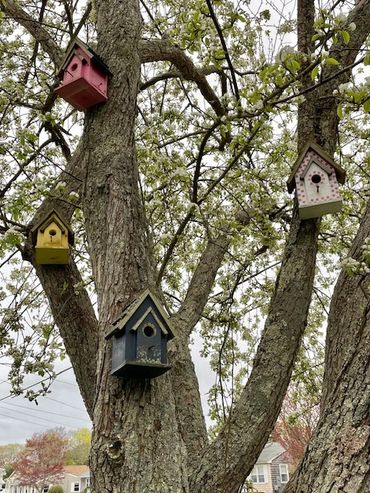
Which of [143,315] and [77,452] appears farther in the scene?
[77,452]

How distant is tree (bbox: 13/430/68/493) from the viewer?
31.9 meters

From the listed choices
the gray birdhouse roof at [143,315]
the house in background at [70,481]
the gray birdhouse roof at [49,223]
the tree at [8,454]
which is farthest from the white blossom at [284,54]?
the tree at [8,454]

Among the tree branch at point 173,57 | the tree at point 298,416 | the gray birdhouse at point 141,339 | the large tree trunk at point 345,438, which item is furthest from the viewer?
the tree at point 298,416

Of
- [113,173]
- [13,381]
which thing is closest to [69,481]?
[13,381]

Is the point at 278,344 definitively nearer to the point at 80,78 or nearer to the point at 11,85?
the point at 80,78

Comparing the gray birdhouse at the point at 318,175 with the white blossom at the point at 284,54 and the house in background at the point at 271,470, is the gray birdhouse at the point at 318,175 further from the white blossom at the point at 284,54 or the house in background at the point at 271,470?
the house in background at the point at 271,470

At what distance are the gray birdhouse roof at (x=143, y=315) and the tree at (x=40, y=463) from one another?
113 feet

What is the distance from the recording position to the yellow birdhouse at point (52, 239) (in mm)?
2941

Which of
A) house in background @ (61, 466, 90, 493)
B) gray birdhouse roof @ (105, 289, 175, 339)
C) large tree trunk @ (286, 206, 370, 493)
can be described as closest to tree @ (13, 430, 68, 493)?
house in background @ (61, 466, 90, 493)

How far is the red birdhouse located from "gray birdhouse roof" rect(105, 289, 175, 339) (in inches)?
55.2

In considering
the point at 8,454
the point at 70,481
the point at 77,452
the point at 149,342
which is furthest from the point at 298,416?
the point at 8,454

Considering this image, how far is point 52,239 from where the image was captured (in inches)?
116

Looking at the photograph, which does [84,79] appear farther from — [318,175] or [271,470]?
[271,470]

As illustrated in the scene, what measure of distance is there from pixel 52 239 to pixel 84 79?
1015 millimetres
